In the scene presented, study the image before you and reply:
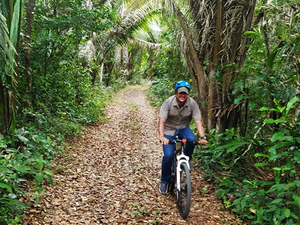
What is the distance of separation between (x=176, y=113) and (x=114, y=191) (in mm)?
1902

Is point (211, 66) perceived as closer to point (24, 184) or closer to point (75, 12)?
point (75, 12)

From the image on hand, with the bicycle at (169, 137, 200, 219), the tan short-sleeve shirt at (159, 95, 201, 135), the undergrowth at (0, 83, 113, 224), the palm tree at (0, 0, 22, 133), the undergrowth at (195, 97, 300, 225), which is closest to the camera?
the undergrowth at (195, 97, 300, 225)

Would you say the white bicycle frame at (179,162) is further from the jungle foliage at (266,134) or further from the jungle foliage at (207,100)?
the jungle foliage at (207,100)

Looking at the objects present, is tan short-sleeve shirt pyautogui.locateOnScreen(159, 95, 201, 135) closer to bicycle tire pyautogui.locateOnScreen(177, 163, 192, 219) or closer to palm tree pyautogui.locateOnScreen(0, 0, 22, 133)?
bicycle tire pyautogui.locateOnScreen(177, 163, 192, 219)

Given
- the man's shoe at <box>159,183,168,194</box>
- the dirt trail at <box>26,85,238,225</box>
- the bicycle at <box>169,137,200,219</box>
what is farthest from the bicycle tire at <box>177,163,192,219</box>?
the man's shoe at <box>159,183,168,194</box>

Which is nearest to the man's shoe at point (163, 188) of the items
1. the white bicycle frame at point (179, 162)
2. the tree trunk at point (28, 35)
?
the white bicycle frame at point (179, 162)

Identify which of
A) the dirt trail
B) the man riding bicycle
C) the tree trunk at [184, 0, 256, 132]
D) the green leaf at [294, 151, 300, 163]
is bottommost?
the dirt trail

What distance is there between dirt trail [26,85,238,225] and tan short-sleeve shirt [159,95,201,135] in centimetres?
129

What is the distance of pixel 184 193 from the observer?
4.02 m

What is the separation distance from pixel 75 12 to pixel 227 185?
5.41m

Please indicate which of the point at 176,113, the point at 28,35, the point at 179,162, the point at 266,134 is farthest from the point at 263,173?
the point at 28,35

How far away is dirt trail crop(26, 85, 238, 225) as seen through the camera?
12.8 ft

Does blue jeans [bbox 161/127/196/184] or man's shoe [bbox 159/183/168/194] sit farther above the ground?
blue jeans [bbox 161/127/196/184]

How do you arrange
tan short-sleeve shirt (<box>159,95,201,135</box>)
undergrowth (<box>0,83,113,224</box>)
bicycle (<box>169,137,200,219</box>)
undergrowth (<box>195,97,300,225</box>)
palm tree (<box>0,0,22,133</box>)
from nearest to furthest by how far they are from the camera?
undergrowth (<box>195,97,300,225</box>), undergrowth (<box>0,83,113,224</box>), palm tree (<box>0,0,22,133</box>), bicycle (<box>169,137,200,219</box>), tan short-sleeve shirt (<box>159,95,201,135</box>)
